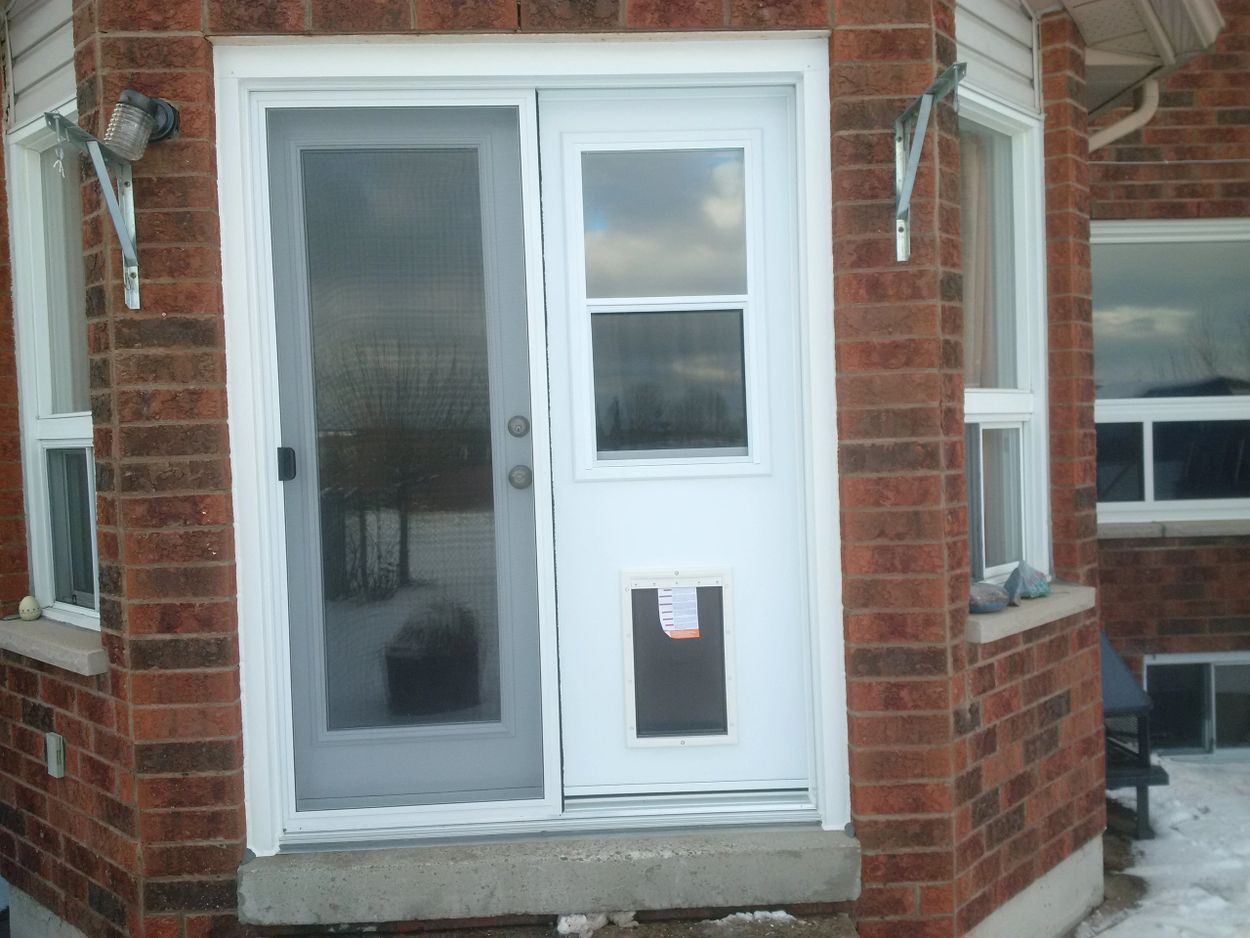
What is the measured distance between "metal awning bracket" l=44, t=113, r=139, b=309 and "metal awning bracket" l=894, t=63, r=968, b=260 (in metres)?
2.06

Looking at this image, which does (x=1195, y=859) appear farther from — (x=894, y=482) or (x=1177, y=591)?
(x=894, y=482)

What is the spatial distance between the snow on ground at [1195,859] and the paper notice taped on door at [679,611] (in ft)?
5.76

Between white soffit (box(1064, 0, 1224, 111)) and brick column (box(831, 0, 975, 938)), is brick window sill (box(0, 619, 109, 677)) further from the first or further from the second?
white soffit (box(1064, 0, 1224, 111))

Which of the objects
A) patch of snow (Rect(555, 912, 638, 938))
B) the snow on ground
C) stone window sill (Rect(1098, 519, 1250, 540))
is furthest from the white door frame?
stone window sill (Rect(1098, 519, 1250, 540))

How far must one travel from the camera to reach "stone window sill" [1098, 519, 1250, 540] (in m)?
5.36

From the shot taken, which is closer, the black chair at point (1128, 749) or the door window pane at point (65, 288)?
the door window pane at point (65, 288)

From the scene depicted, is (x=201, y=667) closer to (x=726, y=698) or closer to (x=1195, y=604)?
(x=726, y=698)

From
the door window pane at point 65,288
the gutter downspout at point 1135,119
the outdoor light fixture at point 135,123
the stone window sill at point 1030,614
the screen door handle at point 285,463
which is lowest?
the stone window sill at point 1030,614

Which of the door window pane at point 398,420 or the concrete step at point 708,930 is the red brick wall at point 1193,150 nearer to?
the door window pane at point 398,420

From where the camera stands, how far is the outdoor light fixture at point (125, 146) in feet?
9.47

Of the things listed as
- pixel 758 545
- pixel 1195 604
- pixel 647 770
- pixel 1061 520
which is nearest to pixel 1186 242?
pixel 1195 604

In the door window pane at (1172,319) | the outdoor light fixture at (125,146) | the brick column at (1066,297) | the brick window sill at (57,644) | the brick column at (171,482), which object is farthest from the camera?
the door window pane at (1172,319)

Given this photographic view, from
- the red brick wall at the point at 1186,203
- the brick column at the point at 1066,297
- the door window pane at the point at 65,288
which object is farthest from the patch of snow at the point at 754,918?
the red brick wall at the point at 1186,203

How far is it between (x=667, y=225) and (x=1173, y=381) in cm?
339
